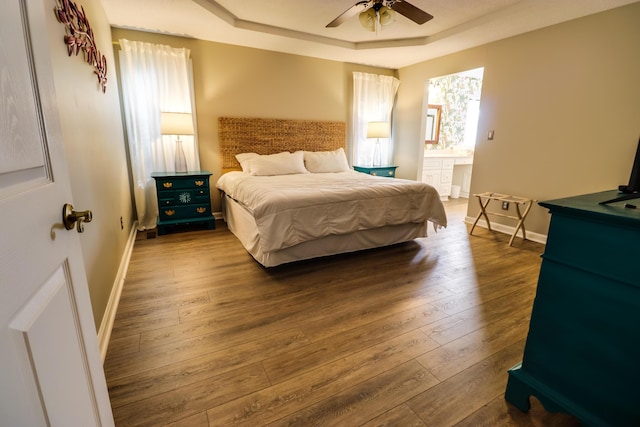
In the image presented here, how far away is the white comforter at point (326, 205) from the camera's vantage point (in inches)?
96.8

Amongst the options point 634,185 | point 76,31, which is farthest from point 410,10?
point 76,31

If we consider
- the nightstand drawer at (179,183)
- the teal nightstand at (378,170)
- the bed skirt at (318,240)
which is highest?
the teal nightstand at (378,170)

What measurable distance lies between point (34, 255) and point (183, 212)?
330cm

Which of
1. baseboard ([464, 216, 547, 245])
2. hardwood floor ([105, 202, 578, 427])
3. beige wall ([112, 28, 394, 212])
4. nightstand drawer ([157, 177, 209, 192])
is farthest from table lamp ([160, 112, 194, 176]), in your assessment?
baseboard ([464, 216, 547, 245])

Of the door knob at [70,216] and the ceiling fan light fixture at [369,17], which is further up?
the ceiling fan light fixture at [369,17]

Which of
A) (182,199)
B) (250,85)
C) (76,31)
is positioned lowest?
(182,199)

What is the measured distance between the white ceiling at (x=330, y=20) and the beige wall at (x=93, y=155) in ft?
1.96

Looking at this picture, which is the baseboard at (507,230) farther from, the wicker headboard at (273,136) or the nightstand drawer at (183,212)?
the nightstand drawer at (183,212)

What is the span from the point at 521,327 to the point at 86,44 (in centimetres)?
329

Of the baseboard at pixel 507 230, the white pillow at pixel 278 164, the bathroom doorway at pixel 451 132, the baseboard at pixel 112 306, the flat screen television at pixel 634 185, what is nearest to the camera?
the flat screen television at pixel 634 185

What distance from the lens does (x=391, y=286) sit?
2404 mm

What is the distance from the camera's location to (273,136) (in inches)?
175

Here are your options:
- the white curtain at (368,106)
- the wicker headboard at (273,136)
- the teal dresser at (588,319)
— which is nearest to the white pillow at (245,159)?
the wicker headboard at (273,136)

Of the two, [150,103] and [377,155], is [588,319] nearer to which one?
[150,103]
